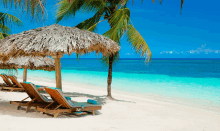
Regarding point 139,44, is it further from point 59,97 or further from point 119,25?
point 59,97

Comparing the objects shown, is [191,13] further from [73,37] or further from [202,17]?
[73,37]

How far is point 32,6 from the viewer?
166cm

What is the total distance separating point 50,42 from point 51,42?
18 millimetres

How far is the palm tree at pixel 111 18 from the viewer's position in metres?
5.75

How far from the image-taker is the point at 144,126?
352 cm

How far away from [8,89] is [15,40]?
4.14 meters

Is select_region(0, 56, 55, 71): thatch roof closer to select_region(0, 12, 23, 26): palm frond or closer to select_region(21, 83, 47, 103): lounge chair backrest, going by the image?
select_region(0, 12, 23, 26): palm frond

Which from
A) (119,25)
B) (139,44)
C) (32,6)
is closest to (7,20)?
(119,25)

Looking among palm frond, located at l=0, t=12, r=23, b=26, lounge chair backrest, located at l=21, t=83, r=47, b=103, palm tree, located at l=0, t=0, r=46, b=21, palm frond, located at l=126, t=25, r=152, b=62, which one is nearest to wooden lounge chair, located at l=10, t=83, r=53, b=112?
lounge chair backrest, located at l=21, t=83, r=47, b=103

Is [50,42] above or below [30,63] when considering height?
above

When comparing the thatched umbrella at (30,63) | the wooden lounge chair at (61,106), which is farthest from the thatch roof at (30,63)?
the wooden lounge chair at (61,106)

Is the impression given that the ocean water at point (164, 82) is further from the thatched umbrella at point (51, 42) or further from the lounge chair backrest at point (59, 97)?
the lounge chair backrest at point (59, 97)

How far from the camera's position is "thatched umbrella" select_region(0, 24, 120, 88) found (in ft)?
12.6

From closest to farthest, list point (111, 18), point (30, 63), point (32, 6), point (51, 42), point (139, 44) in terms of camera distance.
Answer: point (32, 6)
point (51, 42)
point (139, 44)
point (111, 18)
point (30, 63)
